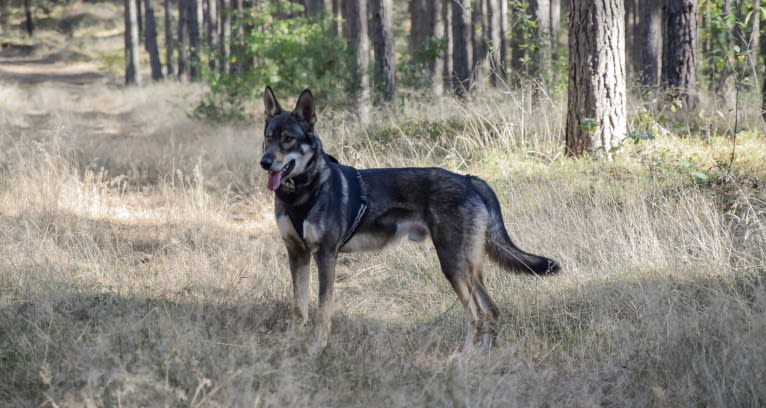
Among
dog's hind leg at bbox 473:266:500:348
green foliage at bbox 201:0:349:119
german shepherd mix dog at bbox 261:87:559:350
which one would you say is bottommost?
dog's hind leg at bbox 473:266:500:348

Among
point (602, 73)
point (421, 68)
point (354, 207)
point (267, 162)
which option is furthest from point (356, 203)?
point (421, 68)

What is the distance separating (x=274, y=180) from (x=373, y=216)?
0.74 m

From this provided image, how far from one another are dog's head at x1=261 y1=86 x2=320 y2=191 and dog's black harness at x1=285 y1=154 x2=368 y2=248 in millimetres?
193

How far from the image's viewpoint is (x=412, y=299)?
5.97 metres

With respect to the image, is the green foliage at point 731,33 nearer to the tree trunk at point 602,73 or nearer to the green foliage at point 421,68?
the tree trunk at point 602,73

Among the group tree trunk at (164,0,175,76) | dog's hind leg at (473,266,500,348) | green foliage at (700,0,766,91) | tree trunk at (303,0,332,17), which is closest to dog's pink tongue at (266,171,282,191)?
dog's hind leg at (473,266,500,348)

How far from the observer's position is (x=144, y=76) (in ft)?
131

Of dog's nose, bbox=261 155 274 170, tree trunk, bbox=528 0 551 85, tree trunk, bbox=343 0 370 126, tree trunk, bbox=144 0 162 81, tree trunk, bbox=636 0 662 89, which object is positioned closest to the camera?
dog's nose, bbox=261 155 274 170

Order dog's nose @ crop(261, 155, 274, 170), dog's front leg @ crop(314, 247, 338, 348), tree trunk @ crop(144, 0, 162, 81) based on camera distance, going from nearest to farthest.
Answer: dog's nose @ crop(261, 155, 274, 170) < dog's front leg @ crop(314, 247, 338, 348) < tree trunk @ crop(144, 0, 162, 81)

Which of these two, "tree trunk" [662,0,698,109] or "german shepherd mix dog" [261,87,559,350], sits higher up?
"tree trunk" [662,0,698,109]

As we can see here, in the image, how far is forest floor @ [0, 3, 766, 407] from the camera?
3768 mm

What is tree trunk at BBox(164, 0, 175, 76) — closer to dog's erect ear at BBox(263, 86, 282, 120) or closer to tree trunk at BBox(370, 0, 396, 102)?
tree trunk at BBox(370, 0, 396, 102)

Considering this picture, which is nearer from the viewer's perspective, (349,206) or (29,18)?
(349,206)

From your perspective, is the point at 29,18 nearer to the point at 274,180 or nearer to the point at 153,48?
the point at 153,48
